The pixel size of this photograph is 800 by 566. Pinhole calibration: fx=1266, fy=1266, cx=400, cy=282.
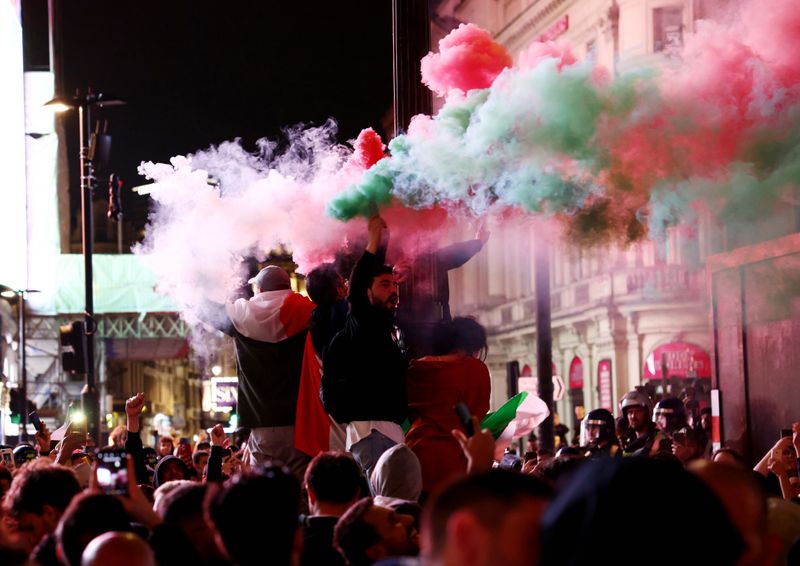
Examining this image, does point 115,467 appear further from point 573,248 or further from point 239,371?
point 573,248

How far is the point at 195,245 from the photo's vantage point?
30.9ft

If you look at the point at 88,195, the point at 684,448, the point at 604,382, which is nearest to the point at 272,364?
the point at 684,448

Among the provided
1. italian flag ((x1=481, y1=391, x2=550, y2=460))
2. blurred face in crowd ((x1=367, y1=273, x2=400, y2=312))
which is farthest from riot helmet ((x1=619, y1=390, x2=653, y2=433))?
blurred face in crowd ((x1=367, y1=273, x2=400, y2=312))

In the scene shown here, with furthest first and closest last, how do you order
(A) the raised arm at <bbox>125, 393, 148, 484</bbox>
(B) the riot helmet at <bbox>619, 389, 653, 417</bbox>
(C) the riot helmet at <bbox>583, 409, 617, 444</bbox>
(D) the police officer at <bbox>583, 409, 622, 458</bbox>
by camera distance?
(B) the riot helmet at <bbox>619, 389, 653, 417</bbox> < (C) the riot helmet at <bbox>583, 409, 617, 444</bbox> < (D) the police officer at <bbox>583, 409, 622, 458</bbox> < (A) the raised arm at <bbox>125, 393, 148, 484</bbox>

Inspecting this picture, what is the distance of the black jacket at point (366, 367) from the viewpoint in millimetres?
7402

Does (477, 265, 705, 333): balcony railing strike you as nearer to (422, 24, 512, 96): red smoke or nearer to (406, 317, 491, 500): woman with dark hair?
(422, 24, 512, 96): red smoke

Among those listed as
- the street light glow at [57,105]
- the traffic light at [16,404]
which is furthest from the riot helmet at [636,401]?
the traffic light at [16,404]

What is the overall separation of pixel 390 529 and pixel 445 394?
8.99 feet

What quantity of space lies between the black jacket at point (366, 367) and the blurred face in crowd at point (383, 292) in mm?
36

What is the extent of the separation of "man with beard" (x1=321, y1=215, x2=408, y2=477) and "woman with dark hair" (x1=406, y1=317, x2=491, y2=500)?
0.21 meters

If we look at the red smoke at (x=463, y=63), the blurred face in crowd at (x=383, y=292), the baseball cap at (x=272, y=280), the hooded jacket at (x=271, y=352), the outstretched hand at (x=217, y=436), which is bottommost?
the outstretched hand at (x=217, y=436)

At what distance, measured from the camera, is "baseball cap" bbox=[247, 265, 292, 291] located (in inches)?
330

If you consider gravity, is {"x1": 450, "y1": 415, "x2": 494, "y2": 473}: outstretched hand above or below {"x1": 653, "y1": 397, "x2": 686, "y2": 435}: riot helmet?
above

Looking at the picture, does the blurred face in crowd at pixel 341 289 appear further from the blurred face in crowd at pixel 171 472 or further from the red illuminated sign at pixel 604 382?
the red illuminated sign at pixel 604 382
